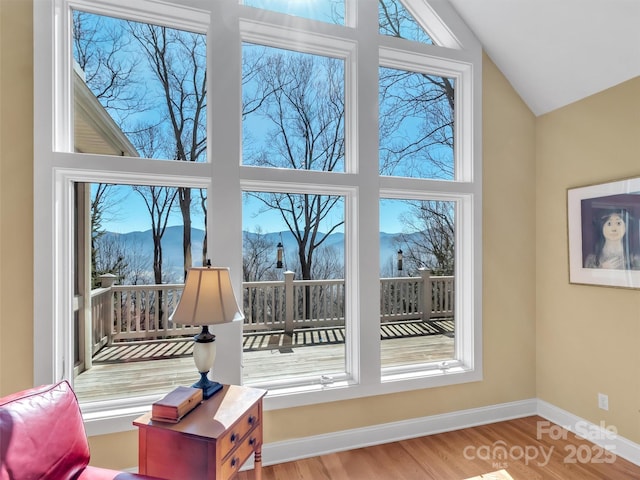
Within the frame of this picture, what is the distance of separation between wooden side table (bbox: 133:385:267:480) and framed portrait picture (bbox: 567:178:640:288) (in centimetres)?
262

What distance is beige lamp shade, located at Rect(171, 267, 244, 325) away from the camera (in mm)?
1572

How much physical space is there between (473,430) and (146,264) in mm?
2776

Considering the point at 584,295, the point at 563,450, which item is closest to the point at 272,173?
the point at 584,295

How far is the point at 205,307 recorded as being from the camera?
159 centimetres

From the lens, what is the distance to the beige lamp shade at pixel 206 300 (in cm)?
157

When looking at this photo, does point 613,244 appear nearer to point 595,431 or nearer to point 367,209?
point 595,431

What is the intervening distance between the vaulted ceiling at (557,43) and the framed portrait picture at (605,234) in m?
0.79

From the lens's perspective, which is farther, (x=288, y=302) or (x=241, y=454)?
(x=288, y=302)

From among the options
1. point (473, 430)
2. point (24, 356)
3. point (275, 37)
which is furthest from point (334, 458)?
point (275, 37)

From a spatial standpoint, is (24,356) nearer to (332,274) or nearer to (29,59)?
(29,59)

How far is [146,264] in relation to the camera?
2.17m

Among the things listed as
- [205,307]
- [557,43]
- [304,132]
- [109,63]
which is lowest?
[205,307]

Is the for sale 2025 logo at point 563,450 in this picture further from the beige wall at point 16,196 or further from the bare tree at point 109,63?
the bare tree at point 109,63

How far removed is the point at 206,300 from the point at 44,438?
722 millimetres
